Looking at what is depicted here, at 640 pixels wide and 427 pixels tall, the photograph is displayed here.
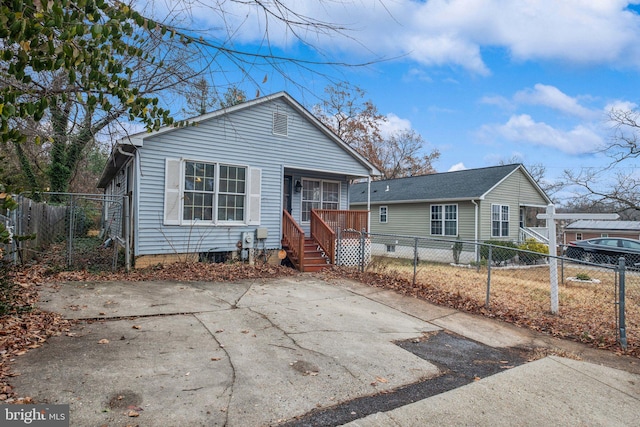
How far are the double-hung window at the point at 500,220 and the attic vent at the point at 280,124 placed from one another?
11.8 meters

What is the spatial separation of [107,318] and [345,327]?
11.2 ft

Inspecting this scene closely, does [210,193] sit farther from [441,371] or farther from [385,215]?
[385,215]

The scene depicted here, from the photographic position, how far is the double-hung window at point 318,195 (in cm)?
1245

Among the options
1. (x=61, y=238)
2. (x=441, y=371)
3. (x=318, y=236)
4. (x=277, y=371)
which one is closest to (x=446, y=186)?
(x=318, y=236)

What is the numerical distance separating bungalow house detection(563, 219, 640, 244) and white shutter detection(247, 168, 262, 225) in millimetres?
29363

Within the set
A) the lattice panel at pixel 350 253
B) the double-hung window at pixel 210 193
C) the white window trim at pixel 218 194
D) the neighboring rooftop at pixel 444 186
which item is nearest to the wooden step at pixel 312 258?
the lattice panel at pixel 350 253

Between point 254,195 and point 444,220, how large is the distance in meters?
11.7

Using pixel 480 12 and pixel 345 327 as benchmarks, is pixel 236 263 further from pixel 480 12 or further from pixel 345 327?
pixel 480 12

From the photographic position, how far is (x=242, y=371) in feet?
11.6

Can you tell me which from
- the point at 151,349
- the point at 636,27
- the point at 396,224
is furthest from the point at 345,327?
the point at 396,224

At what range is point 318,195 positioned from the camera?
12695 mm

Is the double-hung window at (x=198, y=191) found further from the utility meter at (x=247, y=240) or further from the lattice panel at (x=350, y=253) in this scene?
the lattice panel at (x=350, y=253)

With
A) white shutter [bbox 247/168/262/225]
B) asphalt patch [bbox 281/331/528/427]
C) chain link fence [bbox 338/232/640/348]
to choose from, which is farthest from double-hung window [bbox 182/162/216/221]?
asphalt patch [bbox 281/331/528/427]

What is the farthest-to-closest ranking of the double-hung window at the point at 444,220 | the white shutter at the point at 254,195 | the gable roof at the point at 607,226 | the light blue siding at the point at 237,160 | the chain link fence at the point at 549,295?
the gable roof at the point at 607,226, the double-hung window at the point at 444,220, the white shutter at the point at 254,195, the light blue siding at the point at 237,160, the chain link fence at the point at 549,295
